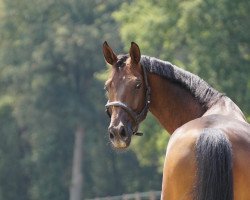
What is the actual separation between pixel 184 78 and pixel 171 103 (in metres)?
0.26

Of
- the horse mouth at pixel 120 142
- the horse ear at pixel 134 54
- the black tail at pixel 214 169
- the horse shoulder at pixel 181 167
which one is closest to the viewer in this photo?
the black tail at pixel 214 169

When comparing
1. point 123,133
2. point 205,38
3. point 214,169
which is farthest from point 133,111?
point 205,38

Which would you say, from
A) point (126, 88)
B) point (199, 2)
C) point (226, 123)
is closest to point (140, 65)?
point (126, 88)

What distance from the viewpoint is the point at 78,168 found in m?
53.0

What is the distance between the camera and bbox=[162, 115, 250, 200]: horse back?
23.2 ft

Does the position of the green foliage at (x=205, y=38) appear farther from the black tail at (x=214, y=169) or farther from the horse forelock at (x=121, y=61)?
the black tail at (x=214, y=169)

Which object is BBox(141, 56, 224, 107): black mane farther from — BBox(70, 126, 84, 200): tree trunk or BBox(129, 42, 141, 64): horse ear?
BBox(70, 126, 84, 200): tree trunk

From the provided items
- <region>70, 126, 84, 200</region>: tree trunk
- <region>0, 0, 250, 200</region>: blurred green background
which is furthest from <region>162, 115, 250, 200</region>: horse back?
<region>70, 126, 84, 200</region>: tree trunk

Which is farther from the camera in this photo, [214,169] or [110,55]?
[110,55]

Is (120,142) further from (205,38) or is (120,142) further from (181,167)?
(205,38)

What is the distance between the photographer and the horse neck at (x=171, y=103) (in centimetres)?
869

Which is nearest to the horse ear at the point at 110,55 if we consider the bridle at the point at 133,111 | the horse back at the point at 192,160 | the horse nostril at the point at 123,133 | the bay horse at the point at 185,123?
the bay horse at the point at 185,123

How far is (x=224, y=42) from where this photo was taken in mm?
33562

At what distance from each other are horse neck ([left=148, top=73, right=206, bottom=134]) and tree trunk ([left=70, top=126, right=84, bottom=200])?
43963mm
